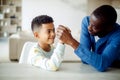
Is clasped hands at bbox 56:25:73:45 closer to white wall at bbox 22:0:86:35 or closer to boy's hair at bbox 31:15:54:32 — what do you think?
boy's hair at bbox 31:15:54:32

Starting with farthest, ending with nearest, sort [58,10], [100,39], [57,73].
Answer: [58,10], [100,39], [57,73]

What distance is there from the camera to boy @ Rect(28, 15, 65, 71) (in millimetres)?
548

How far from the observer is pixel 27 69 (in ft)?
1.76

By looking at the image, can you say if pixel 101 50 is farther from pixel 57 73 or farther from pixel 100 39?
pixel 57 73

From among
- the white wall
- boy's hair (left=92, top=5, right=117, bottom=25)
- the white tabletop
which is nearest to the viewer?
the white tabletop

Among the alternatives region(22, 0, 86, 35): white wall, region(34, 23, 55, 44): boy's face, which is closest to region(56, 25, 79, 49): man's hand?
region(34, 23, 55, 44): boy's face

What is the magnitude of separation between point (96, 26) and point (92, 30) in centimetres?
2

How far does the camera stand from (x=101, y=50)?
0.64 metres

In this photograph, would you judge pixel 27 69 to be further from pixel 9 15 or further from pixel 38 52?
pixel 9 15

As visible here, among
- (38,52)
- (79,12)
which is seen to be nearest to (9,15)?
(79,12)

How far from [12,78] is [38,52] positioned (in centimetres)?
15

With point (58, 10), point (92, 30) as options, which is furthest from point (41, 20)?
point (58, 10)

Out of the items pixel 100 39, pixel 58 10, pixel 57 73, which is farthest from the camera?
pixel 58 10

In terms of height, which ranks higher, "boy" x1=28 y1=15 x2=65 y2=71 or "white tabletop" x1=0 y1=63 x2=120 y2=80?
"boy" x1=28 y1=15 x2=65 y2=71
